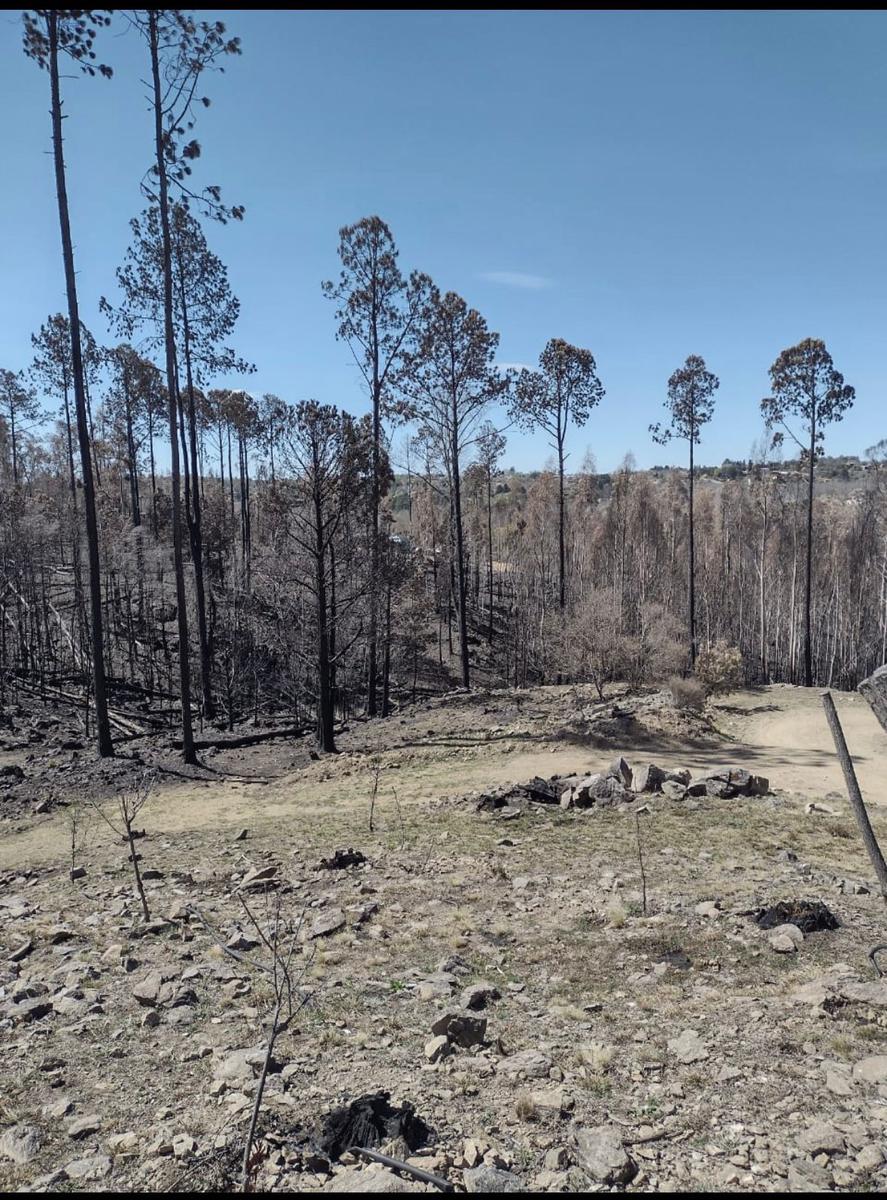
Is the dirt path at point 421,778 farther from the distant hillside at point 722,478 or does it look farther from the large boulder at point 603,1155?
the distant hillside at point 722,478

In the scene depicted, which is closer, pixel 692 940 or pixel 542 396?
pixel 692 940

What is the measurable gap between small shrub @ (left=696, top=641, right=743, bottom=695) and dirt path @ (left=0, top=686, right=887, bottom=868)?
3891 millimetres

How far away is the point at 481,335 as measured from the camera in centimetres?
2309

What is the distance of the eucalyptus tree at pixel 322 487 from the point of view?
1559 centimetres

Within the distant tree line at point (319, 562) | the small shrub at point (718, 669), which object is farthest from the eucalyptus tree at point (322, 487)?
the small shrub at point (718, 669)

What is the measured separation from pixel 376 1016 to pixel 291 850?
15.9 feet

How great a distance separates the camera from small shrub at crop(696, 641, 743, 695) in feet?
72.9

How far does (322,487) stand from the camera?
16.1 metres

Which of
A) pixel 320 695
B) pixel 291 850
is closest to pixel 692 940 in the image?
pixel 291 850

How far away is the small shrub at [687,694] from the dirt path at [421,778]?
4.90 ft

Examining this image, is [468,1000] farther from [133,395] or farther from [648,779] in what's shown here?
[133,395]

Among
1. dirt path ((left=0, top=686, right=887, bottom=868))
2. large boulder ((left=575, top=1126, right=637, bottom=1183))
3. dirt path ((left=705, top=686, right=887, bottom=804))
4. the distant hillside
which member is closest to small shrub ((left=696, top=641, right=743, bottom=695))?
A: dirt path ((left=705, top=686, right=887, bottom=804))

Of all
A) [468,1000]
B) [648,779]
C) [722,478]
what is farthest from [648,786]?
[722,478]

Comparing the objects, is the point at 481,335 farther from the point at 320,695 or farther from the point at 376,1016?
the point at 376,1016
